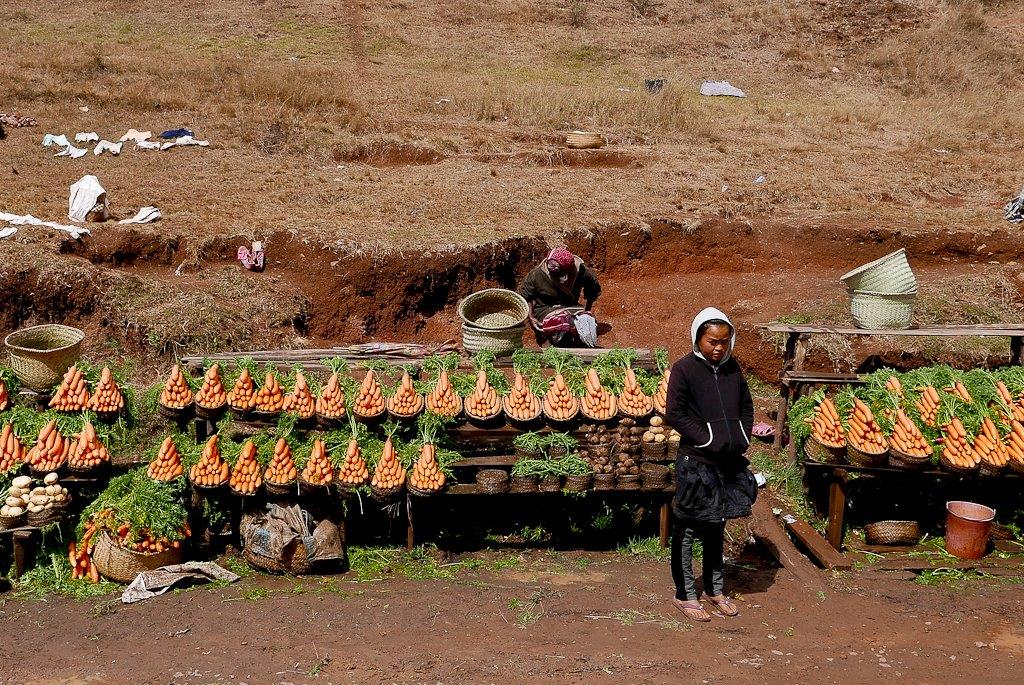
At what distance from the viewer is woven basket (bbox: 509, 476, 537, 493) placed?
21.9 feet

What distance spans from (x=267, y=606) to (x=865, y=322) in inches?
237

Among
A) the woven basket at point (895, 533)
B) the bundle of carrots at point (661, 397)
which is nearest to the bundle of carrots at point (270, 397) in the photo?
the bundle of carrots at point (661, 397)

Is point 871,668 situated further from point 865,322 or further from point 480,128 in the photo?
point 480,128

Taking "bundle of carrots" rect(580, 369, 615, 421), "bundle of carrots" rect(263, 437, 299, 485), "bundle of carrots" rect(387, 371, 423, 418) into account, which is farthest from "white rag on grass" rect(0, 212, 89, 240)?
"bundle of carrots" rect(580, 369, 615, 421)

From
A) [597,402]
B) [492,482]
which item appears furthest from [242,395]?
[597,402]

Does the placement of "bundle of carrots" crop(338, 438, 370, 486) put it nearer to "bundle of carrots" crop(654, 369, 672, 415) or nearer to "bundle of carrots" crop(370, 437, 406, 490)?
"bundle of carrots" crop(370, 437, 406, 490)

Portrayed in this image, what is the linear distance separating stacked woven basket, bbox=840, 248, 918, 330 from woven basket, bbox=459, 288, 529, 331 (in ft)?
10.7

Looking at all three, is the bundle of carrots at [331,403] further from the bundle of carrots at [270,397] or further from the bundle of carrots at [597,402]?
the bundle of carrots at [597,402]

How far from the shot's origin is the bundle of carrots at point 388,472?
651cm

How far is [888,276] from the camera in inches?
343

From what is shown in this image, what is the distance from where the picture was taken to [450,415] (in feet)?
22.1

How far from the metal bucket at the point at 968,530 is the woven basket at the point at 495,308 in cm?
421

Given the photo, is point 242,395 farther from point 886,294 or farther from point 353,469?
point 886,294

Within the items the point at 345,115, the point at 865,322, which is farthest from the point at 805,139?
the point at 865,322
